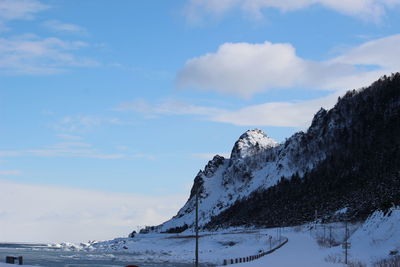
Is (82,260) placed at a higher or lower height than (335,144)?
lower

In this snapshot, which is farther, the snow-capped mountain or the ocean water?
the snow-capped mountain

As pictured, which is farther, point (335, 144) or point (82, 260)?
point (335, 144)

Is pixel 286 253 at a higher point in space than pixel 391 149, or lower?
lower

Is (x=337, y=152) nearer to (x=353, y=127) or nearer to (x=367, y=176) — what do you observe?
(x=353, y=127)

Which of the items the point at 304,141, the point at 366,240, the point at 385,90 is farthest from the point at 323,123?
the point at 366,240

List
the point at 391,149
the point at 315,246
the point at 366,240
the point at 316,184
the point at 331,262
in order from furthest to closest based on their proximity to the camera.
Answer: the point at 316,184
the point at 391,149
the point at 315,246
the point at 366,240
the point at 331,262

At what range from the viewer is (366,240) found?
61.5 metres

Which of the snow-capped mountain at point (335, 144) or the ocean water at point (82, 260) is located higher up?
the snow-capped mountain at point (335, 144)

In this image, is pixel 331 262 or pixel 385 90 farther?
pixel 385 90

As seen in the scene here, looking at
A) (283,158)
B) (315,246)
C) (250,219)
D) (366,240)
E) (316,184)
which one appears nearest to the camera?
(366,240)

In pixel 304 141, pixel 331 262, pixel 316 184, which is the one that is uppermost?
pixel 304 141

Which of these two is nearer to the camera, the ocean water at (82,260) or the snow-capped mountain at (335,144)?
the ocean water at (82,260)

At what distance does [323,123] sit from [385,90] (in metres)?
23.2

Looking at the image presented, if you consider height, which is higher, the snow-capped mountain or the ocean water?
the snow-capped mountain
